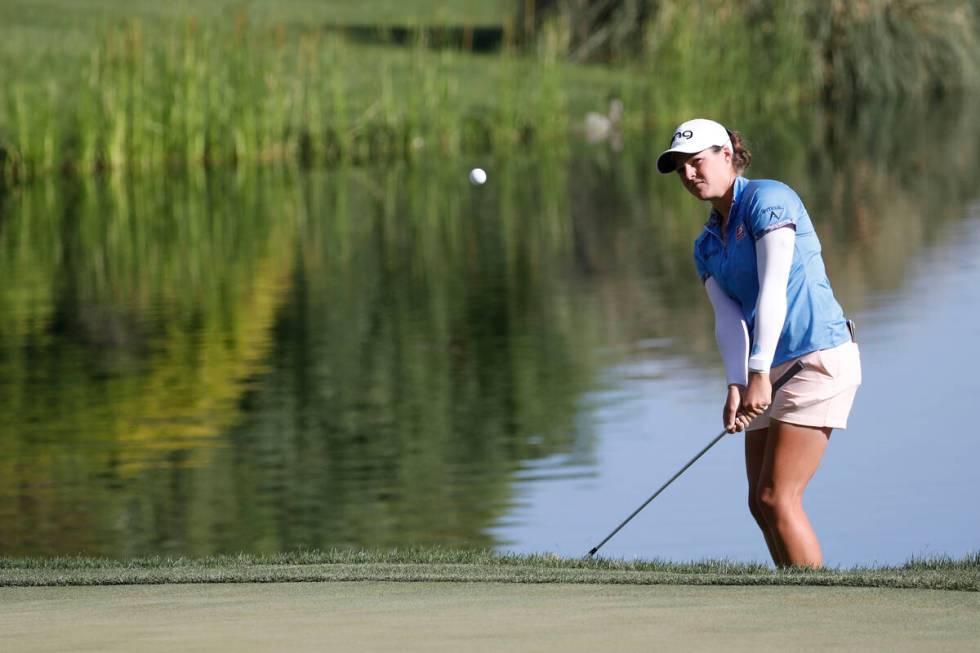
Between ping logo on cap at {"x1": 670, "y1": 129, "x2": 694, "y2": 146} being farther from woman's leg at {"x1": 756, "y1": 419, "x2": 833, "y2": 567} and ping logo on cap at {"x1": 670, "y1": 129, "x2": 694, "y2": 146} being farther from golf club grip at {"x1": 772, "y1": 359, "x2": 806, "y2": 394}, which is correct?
woman's leg at {"x1": 756, "y1": 419, "x2": 833, "y2": 567}

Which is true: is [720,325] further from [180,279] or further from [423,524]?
[180,279]

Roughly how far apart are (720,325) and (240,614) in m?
1.74

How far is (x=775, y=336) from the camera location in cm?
575

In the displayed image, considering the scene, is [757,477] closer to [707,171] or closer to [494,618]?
[707,171]

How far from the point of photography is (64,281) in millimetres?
16688

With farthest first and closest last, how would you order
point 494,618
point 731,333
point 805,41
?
point 805,41 → point 731,333 → point 494,618

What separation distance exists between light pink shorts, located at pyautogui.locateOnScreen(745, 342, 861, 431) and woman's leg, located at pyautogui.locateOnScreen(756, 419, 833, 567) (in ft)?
0.14

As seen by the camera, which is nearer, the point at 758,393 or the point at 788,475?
the point at 758,393

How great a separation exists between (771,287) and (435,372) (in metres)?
6.57

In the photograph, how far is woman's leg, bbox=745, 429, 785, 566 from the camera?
6.07 meters

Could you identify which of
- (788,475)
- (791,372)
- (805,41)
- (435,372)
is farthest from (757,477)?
(805,41)

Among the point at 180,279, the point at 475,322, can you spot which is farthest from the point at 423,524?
the point at 180,279

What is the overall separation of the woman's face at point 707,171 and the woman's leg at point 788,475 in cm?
69

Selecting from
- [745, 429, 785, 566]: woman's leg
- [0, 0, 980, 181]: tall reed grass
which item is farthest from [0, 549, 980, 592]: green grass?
[0, 0, 980, 181]: tall reed grass
